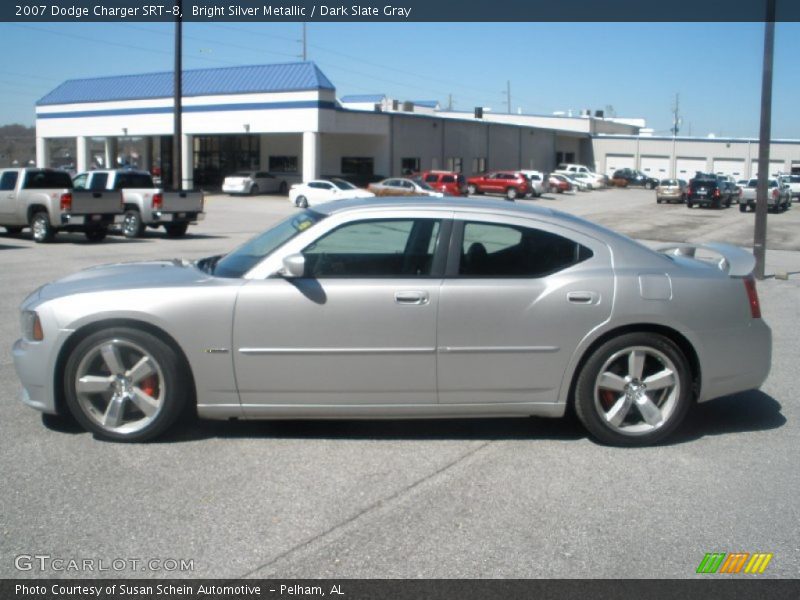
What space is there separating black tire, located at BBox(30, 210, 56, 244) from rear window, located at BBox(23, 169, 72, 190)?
824mm

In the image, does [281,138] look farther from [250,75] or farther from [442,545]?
[442,545]

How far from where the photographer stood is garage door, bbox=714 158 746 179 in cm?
8194

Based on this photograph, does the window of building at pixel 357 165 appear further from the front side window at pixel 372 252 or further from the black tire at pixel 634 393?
the black tire at pixel 634 393

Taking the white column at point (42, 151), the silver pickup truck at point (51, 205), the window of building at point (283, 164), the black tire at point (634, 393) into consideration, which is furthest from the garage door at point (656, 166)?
the black tire at point (634, 393)

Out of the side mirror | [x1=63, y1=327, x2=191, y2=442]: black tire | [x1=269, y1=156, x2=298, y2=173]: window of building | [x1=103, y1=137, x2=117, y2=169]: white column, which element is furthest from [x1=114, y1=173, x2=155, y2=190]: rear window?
[x1=103, y1=137, x2=117, y2=169]: white column

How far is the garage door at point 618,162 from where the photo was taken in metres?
87.6

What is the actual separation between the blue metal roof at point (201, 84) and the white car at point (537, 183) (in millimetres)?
15920

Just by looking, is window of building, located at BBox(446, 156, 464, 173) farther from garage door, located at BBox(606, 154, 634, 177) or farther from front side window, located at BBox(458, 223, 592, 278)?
front side window, located at BBox(458, 223, 592, 278)

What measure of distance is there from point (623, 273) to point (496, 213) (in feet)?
2.93

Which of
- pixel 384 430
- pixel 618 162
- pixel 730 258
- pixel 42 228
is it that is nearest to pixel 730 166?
pixel 618 162

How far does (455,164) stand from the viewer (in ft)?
217

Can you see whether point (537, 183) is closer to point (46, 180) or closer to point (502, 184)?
point (502, 184)

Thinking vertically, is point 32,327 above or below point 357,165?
below

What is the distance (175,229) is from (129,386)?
19846mm
